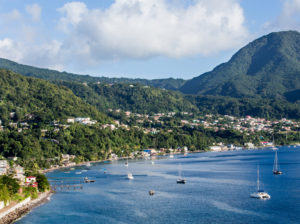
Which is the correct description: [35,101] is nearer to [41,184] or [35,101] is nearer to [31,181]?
[41,184]

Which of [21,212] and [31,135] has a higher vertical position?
[31,135]

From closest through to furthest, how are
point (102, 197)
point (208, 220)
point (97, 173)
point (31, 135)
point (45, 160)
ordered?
point (208, 220) → point (102, 197) → point (97, 173) → point (45, 160) → point (31, 135)

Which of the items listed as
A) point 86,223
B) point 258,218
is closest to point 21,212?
point 86,223

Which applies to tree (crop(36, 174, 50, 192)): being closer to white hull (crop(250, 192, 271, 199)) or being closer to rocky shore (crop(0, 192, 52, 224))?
rocky shore (crop(0, 192, 52, 224))

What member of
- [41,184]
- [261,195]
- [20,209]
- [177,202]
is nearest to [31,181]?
[41,184]

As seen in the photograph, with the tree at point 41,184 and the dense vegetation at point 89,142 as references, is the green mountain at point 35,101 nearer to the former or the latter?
Answer: the dense vegetation at point 89,142

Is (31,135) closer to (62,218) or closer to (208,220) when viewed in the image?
(62,218)

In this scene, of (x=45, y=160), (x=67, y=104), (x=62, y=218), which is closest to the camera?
(x=62, y=218)
